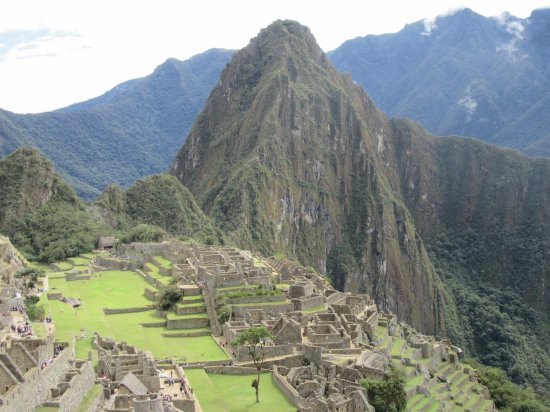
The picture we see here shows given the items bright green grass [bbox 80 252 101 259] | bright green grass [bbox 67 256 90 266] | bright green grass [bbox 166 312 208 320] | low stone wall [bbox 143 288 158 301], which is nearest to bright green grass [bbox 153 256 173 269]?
low stone wall [bbox 143 288 158 301]

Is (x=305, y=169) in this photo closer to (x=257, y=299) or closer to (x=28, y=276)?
(x=28, y=276)

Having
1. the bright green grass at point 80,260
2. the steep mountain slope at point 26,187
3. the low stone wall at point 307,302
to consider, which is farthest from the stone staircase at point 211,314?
the steep mountain slope at point 26,187

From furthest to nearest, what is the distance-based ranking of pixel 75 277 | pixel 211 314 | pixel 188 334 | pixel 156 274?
pixel 75 277, pixel 156 274, pixel 211 314, pixel 188 334

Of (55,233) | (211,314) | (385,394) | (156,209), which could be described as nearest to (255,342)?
(385,394)

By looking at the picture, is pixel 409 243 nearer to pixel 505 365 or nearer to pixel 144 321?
pixel 505 365

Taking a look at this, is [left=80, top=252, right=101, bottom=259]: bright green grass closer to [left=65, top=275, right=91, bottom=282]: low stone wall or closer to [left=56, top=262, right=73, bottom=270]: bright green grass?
[left=56, top=262, right=73, bottom=270]: bright green grass

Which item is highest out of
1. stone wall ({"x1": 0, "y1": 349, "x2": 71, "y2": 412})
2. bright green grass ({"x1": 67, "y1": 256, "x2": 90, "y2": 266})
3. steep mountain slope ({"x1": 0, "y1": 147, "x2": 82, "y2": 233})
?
steep mountain slope ({"x1": 0, "y1": 147, "x2": 82, "y2": 233})
